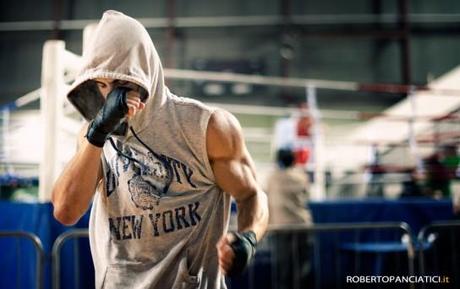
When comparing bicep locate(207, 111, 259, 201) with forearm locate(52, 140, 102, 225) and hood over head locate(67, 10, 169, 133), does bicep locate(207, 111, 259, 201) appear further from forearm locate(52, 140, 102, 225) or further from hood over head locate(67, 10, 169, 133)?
forearm locate(52, 140, 102, 225)

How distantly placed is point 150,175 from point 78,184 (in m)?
0.18

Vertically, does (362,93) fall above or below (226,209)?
above

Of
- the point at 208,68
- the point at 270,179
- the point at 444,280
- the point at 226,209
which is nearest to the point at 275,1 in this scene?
the point at 208,68

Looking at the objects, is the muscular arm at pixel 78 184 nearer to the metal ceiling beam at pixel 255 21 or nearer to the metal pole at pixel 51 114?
the metal pole at pixel 51 114

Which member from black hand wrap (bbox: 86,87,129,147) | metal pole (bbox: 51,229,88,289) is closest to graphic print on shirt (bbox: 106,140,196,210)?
black hand wrap (bbox: 86,87,129,147)

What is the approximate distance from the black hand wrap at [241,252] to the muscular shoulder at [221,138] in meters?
0.24

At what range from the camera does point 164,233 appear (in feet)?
4.70

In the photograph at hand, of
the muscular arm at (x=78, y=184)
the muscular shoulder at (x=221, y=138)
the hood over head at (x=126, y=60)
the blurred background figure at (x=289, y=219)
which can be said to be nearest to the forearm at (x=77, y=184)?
the muscular arm at (x=78, y=184)

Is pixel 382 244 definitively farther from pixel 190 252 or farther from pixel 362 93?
pixel 362 93

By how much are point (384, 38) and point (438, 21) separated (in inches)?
44.9

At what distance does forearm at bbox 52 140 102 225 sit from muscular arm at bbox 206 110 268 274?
301 millimetres

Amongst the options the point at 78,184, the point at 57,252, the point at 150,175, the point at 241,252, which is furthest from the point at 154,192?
the point at 57,252

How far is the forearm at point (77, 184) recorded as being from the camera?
4.51 feet

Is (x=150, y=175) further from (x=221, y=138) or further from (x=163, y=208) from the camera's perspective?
(x=221, y=138)
